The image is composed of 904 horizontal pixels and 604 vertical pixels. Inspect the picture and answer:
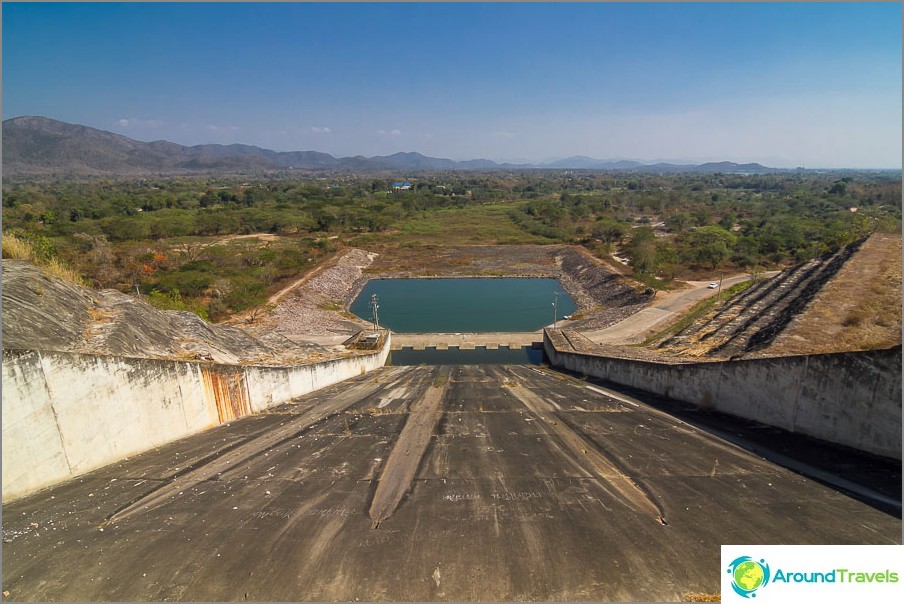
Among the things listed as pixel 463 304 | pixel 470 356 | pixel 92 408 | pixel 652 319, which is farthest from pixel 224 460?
pixel 463 304

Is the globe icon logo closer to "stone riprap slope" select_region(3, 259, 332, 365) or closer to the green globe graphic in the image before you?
the green globe graphic

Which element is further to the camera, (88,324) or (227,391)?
(227,391)

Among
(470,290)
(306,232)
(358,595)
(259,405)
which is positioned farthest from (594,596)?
(306,232)

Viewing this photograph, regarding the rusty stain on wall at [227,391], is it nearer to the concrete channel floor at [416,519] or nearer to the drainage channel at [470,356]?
the concrete channel floor at [416,519]

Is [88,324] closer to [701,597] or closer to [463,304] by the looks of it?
[701,597]

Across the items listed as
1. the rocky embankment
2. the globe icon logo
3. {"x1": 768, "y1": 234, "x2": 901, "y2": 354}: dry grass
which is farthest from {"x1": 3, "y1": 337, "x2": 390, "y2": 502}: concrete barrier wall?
the rocky embankment

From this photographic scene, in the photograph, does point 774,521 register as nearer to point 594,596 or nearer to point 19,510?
point 594,596
